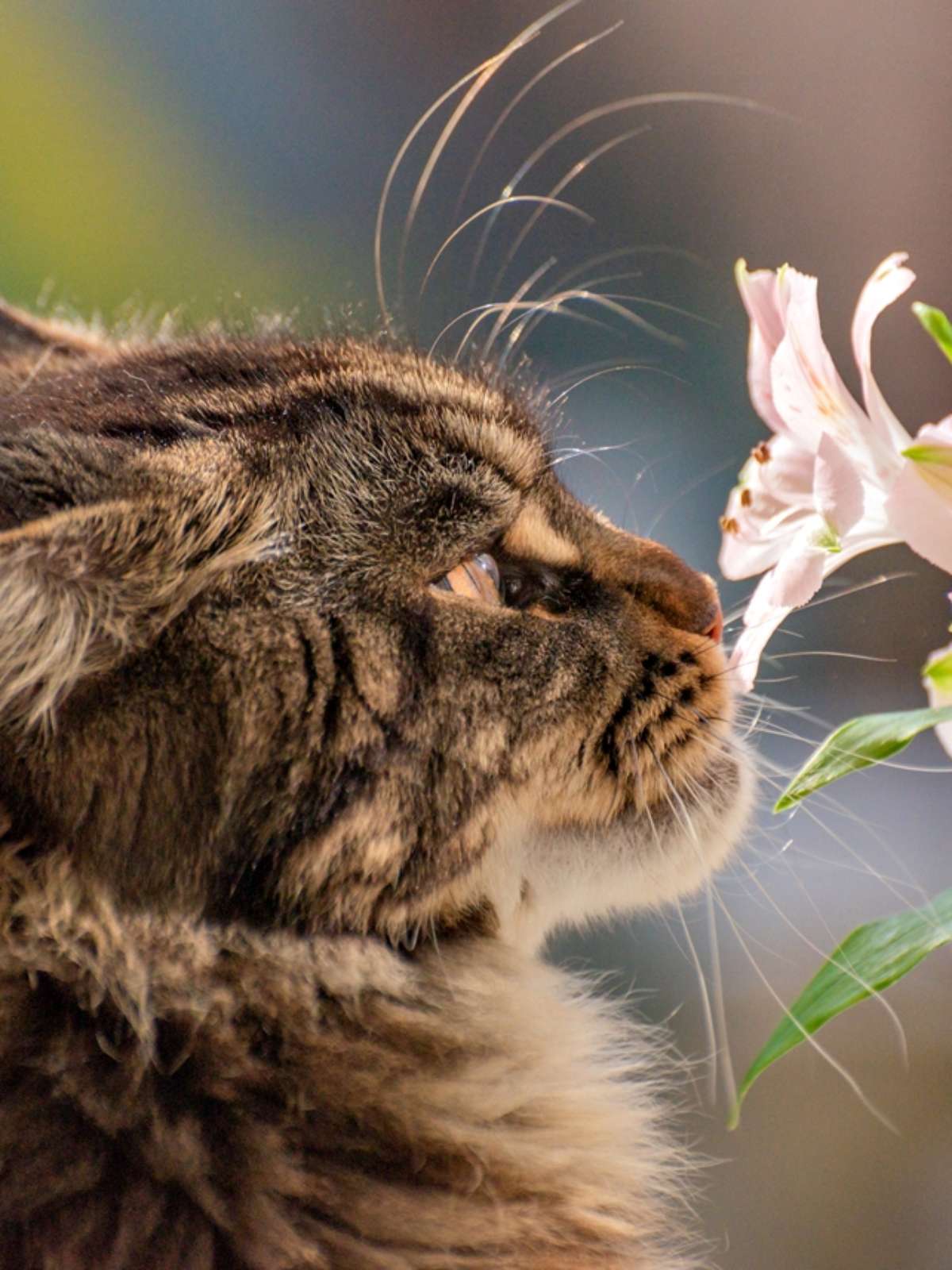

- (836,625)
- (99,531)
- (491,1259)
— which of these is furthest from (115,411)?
(836,625)

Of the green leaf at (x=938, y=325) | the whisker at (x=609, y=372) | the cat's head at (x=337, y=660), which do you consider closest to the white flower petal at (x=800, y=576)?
the green leaf at (x=938, y=325)

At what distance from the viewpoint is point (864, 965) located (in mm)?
590

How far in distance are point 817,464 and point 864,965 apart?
245 mm

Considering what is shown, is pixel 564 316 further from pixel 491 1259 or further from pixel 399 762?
pixel 491 1259

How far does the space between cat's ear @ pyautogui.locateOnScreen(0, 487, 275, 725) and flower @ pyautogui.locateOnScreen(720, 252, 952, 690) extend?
0.32m

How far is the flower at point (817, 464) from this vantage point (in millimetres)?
533

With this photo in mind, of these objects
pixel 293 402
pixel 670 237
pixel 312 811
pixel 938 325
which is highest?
pixel 670 237

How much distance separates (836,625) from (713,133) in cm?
74

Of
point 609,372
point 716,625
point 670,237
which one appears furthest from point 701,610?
point 670,237

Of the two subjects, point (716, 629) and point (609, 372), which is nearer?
point (716, 629)

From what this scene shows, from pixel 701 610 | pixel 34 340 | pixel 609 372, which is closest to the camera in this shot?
pixel 701 610

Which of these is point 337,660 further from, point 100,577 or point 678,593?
point 678,593

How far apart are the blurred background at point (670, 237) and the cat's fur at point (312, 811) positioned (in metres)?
0.50

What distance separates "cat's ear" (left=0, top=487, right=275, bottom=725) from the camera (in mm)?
662
